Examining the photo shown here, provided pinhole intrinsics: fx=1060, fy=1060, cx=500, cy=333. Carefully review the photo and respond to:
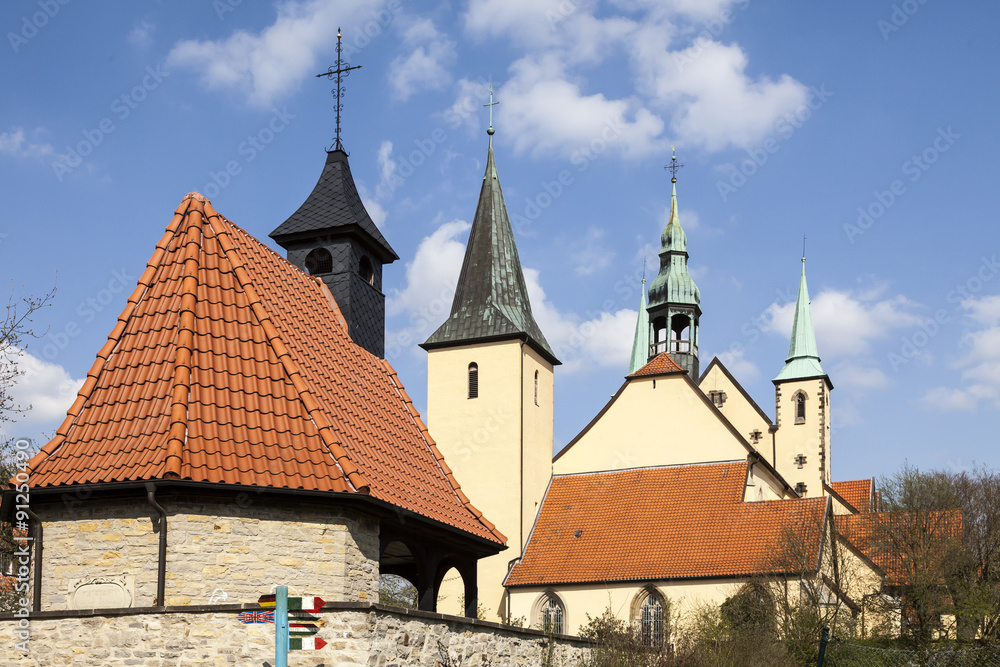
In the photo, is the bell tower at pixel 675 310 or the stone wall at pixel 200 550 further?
the bell tower at pixel 675 310

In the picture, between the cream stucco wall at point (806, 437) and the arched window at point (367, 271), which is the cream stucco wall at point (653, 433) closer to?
the cream stucco wall at point (806, 437)

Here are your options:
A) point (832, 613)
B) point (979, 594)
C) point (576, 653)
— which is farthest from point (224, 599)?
point (979, 594)

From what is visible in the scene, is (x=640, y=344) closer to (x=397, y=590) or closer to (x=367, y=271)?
(x=397, y=590)

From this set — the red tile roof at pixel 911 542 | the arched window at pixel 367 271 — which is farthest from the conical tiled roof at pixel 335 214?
the red tile roof at pixel 911 542

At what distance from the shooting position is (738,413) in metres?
45.6

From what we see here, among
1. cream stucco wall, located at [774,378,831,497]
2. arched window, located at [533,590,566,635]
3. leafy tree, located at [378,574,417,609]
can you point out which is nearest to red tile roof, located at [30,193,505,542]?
arched window, located at [533,590,566,635]

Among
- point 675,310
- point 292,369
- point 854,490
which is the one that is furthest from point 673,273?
point 292,369

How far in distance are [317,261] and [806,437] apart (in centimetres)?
3083

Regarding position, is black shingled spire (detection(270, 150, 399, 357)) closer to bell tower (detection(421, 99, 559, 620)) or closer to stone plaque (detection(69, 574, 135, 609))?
stone plaque (detection(69, 574, 135, 609))

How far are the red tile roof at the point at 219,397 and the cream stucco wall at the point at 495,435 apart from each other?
1428 centimetres

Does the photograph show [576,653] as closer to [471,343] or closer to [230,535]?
[230,535]

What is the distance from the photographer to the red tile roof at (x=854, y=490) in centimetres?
4472

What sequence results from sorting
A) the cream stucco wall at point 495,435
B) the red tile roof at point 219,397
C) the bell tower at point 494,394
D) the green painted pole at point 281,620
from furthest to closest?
1. the bell tower at point 494,394
2. the cream stucco wall at point 495,435
3. the red tile roof at point 219,397
4. the green painted pole at point 281,620

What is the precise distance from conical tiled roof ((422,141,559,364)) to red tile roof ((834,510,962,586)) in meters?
11.0
